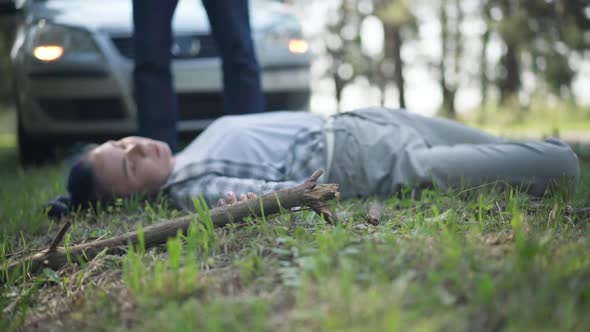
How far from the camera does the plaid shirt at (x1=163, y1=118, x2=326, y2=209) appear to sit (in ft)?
8.96

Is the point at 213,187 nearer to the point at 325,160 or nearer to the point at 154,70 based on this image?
the point at 325,160

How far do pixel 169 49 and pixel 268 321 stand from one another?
278cm

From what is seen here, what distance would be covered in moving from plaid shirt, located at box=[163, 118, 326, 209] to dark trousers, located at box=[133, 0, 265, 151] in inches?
34.6

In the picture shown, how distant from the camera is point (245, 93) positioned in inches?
152

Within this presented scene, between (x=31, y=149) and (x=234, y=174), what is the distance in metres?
3.22

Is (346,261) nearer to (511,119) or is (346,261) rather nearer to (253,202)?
(253,202)

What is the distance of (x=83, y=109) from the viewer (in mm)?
4750

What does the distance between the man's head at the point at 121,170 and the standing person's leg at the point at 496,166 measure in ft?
4.05

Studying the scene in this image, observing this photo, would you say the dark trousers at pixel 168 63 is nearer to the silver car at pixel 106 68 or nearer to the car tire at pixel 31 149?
the silver car at pixel 106 68

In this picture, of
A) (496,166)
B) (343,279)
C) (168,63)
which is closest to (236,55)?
(168,63)

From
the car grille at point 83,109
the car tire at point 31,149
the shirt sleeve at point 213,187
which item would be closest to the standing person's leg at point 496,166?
the shirt sleeve at point 213,187

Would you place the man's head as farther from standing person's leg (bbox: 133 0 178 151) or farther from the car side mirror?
the car side mirror

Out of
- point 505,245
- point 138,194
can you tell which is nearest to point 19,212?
point 138,194

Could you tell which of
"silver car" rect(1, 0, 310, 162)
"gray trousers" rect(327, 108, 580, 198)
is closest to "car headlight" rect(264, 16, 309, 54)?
"silver car" rect(1, 0, 310, 162)
